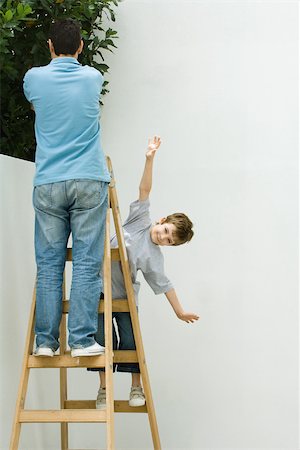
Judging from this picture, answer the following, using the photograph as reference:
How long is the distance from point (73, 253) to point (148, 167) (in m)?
0.54

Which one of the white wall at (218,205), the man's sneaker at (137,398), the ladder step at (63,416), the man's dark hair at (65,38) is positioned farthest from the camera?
the white wall at (218,205)

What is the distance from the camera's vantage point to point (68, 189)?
361 cm

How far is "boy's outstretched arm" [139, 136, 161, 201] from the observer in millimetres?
3850

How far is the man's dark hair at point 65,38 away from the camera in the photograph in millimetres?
3682

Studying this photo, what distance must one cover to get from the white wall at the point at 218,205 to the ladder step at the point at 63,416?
135 cm

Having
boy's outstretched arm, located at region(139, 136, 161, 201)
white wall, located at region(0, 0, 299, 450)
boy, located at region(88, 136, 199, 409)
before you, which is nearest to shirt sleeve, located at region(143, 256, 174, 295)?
boy, located at region(88, 136, 199, 409)

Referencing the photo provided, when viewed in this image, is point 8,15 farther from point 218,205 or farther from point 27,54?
point 218,205

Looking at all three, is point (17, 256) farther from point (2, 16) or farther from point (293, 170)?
point (293, 170)

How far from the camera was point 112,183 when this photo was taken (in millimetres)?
3910

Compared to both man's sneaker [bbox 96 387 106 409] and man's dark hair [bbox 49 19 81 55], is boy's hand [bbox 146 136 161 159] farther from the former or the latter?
man's sneaker [bbox 96 387 106 409]

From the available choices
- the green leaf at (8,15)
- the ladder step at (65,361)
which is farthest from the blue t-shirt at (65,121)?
the ladder step at (65,361)

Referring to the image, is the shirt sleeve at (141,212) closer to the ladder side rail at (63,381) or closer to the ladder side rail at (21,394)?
the ladder side rail at (63,381)

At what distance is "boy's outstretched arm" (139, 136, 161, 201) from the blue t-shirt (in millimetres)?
272

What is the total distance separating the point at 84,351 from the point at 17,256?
713 millimetres
